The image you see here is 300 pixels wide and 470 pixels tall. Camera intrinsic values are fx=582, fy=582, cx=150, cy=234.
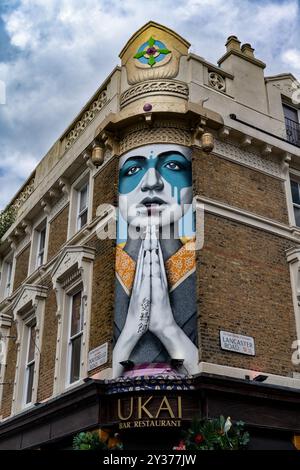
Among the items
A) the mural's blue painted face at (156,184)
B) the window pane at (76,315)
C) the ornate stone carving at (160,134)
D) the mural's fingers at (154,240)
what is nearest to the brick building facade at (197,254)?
the ornate stone carving at (160,134)

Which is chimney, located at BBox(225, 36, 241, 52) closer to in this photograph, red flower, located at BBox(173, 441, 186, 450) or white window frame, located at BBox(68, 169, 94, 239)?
white window frame, located at BBox(68, 169, 94, 239)

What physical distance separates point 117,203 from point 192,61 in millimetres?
4188

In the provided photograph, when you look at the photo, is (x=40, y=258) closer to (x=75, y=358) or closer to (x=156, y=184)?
Answer: (x=75, y=358)

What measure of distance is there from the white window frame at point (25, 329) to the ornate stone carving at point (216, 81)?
7.19 meters

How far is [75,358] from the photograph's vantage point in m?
14.1

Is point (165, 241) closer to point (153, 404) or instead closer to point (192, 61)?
point (153, 404)

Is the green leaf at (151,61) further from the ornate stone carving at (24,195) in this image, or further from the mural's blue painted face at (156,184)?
the ornate stone carving at (24,195)

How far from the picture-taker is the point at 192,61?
14.7 metres

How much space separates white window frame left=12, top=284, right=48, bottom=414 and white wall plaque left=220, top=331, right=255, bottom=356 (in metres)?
5.84

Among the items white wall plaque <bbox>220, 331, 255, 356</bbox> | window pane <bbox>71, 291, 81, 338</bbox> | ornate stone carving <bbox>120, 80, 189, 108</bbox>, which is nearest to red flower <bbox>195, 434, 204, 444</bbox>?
white wall plaque <bbox>220, 331, 255, 356</bbox>

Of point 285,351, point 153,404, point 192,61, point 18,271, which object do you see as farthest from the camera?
point 18,271

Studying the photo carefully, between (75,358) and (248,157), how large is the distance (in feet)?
21.9

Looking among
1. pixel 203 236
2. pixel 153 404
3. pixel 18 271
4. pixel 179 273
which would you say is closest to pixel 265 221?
pixel 203 236

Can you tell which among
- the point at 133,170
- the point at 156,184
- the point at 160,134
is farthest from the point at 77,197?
the point at 156,184
